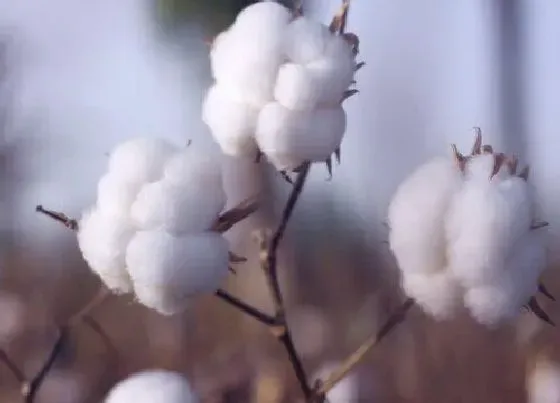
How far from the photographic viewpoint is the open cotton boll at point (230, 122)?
1.34ft

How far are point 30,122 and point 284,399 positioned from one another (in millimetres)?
1047

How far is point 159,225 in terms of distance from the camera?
0.39 m

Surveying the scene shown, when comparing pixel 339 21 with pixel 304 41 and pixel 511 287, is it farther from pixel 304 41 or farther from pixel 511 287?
pixel 511 287

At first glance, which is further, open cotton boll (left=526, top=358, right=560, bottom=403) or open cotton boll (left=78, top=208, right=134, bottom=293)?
open cotton boll (left=526, top=358, right=560, bottom=403)

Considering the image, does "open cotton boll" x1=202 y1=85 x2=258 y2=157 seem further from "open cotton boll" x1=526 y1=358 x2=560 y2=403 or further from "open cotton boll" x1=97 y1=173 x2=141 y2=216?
"open cotton boll" x1=526 y1=358 x2=560 y2=403

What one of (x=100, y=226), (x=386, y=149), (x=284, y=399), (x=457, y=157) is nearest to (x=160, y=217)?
(x=100, y=226)

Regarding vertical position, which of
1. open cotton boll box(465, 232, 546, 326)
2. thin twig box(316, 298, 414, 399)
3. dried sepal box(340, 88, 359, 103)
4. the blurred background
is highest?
dried sepal box(340, 88, 359, 103)

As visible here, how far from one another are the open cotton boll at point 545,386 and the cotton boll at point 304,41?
62 centimetres

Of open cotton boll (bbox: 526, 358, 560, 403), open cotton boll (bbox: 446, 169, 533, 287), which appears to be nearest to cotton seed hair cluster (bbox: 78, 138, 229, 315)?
open cotton boll (bbox: 446, 169, 533, 287)

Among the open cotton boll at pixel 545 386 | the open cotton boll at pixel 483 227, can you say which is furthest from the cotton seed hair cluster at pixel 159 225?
the open cotton boll at pixel 545 386

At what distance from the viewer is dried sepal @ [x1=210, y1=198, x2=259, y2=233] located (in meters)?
0.40

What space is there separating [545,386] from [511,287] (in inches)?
23.8

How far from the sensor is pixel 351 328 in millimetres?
1410

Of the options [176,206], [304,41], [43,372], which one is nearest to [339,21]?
[304,41]
